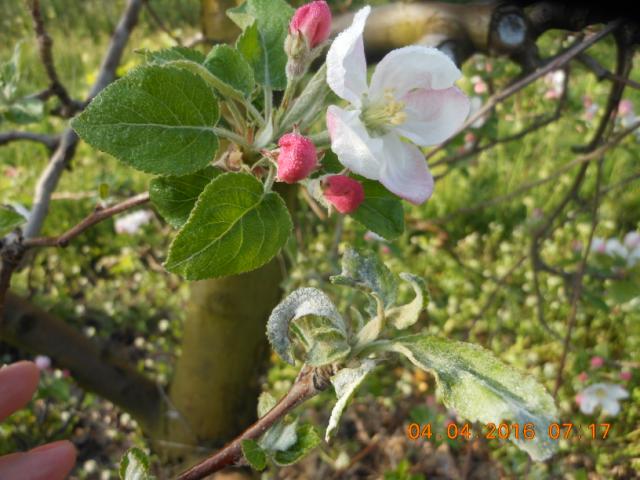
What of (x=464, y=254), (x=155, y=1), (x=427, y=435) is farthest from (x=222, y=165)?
(x=155, y=1)

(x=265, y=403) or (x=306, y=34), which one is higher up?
(x=306, y=34)

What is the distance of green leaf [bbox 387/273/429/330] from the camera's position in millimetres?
405

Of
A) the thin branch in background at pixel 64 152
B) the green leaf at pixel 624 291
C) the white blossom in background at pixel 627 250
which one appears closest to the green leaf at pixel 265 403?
the thin branch in background at pixel 64 152

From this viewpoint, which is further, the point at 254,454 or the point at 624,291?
the point at 624,291

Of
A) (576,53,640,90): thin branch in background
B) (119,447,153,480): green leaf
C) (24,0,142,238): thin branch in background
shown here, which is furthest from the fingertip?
(576,53,640,90): thin branch in background

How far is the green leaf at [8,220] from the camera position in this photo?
0.60 m

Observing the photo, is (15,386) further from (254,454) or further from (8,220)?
(254,454)

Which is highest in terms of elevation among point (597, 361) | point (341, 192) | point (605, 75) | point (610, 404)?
point (341, 192)

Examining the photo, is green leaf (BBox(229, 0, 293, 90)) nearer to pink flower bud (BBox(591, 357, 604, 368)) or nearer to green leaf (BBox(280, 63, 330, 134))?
green leaf (BBox(280, 63, 330, 134))

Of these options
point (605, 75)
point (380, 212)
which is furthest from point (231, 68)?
point (605, 75)

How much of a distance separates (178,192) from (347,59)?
0.50 ft

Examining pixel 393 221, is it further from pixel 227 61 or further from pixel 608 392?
pixel 608 392

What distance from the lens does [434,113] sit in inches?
18.1

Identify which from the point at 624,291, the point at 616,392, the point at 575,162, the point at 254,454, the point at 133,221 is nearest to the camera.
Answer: the point at 254,454
